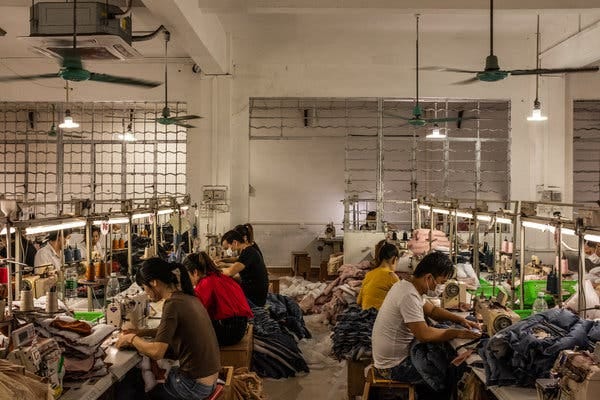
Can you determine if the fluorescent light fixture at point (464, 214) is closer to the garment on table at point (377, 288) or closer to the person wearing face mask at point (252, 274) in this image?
the garment on table at point (377, 288)

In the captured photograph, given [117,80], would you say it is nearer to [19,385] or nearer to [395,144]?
[19,385]

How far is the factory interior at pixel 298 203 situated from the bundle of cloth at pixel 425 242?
0.03 meters

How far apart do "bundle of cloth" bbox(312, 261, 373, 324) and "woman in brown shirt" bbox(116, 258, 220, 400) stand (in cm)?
366

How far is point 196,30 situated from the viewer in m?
7.30

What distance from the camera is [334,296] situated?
309 inches

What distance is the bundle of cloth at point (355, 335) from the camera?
15.9 feet

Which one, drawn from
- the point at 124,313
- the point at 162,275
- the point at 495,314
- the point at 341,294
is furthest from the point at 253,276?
the point at 495,314

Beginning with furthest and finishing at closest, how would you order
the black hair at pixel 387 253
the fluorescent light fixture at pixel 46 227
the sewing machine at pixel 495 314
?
the black hair at pixel 387 253, the sewing machine at pixel 495 314, the fluorescent light fixture at pixel 46 227

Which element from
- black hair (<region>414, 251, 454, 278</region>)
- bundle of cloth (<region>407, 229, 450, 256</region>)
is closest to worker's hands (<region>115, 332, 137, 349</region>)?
black hair (<region>414, 251, 454, 278</region>)

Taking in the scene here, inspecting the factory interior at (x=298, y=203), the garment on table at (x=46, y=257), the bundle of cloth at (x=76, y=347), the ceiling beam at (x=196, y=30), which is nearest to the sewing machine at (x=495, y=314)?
the factory interior at (x=298, y=203)

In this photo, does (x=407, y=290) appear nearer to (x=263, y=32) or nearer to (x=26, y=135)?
(x=263, y=32)

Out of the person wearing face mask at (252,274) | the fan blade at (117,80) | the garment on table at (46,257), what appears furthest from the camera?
the garment on table at (46,257)

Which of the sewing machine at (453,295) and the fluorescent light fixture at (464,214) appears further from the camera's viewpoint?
the fluorescent light fixture at (464,214)

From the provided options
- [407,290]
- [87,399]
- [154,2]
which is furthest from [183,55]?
[87,399]
